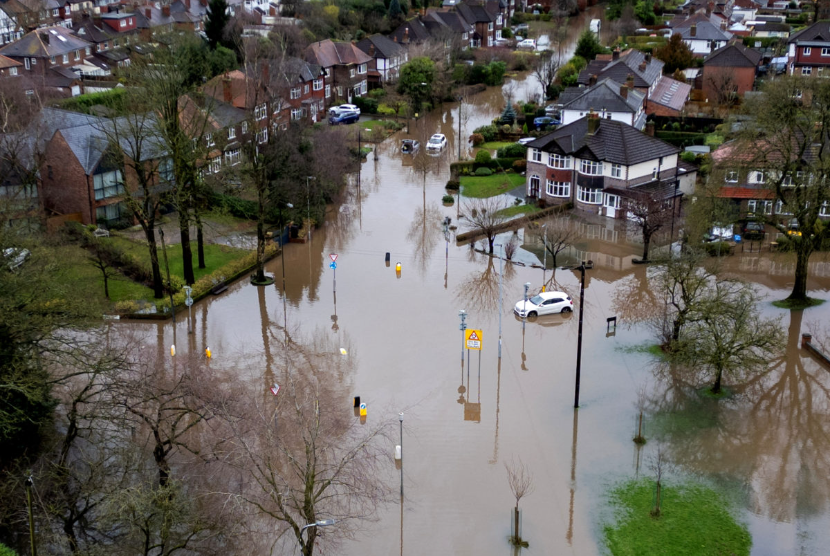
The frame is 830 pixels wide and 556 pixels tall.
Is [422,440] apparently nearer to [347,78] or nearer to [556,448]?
[556,448]

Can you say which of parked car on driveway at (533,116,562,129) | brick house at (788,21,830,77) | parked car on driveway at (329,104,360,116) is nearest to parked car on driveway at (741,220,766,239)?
parked car on driveway at (533,116,562,129)

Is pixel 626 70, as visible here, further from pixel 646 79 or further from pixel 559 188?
pixel 559 188

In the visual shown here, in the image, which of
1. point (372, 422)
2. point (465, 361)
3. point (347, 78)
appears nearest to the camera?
point (372, 422)

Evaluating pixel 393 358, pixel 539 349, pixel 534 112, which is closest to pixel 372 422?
pixel 393 358

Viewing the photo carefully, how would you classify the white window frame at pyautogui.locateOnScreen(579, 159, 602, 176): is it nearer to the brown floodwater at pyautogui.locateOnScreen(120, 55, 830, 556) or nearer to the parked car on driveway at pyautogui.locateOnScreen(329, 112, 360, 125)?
the brown floodwater at pyautogui.locateOnScreen(120, 55, 830, 556)

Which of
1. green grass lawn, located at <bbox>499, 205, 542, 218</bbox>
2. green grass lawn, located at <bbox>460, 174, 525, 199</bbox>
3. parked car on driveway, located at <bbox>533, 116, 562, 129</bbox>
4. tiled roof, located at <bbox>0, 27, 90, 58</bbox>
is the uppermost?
tiled roof, located at <bbox>0, 27, 90, 58</bbox>

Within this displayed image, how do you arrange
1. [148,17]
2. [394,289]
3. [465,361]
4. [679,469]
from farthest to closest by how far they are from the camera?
1. [148,17]
2. [394,289]
3. [465,361]
4. [679,469]
